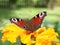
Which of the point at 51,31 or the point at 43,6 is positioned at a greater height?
the point at 51,31

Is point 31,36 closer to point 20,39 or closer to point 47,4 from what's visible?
point 20,39

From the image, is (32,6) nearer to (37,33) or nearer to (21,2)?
(21,2)

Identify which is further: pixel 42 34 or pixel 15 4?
pixel 15 4

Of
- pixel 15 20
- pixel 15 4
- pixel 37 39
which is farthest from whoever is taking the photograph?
pixel 15 4

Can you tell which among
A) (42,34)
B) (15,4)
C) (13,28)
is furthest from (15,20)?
(15,4)

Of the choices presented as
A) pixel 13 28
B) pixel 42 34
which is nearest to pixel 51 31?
pixel 42 34

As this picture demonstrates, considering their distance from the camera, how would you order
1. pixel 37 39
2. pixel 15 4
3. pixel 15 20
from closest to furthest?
1. pixel 37 39
2. pixel 15 20
3. pixel 15 4
